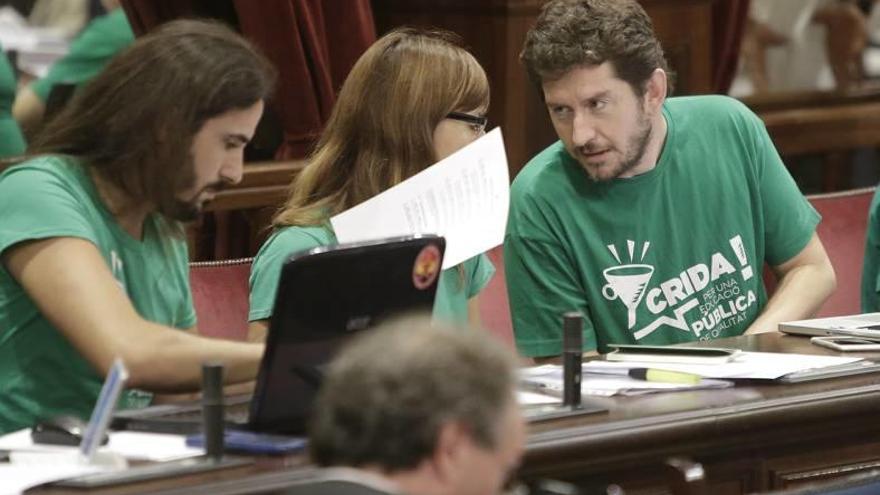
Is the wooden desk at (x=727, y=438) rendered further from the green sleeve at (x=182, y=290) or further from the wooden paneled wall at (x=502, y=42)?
the wooden paneled wall at (x=502, y=42)

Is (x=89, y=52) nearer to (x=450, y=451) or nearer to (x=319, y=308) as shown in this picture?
(x=319, y=308)

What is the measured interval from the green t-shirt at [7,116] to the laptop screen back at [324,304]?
1957 mm

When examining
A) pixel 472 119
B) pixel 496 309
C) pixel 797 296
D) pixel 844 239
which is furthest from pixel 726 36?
pixel 472 119

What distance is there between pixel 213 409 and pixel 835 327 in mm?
1529

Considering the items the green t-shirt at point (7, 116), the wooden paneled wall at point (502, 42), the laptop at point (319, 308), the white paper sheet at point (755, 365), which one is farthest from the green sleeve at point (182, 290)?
the wooden paneled wall at point (502, 42)

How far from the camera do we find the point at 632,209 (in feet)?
13.0

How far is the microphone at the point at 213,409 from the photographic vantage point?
8.58 ft

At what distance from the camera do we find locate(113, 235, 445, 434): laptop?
8.72 feet

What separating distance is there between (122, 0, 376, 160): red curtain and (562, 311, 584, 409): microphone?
5.78ft

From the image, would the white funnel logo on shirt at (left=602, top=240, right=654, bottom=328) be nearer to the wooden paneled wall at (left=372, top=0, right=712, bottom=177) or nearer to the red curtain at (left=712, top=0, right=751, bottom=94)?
the wooden paneled wall at (left=372, top=0, right=712, bottom=177)

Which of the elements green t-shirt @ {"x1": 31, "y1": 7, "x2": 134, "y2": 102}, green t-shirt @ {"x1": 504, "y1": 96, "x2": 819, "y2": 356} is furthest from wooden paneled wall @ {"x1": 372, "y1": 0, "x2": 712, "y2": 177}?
green t-shirt @ {"x1": 504, "y1": 96, "x2": 819, "y2": 356}

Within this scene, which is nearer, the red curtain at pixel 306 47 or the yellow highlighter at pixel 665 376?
the yellow highlighter at pixel 665 376

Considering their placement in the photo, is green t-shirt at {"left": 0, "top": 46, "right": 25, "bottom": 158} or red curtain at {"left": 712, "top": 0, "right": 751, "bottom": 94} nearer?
green t-shirt at {"left": 0, "top": 46, "right": 25, "bottom": 158}

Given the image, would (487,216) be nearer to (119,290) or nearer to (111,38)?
(119,290)
